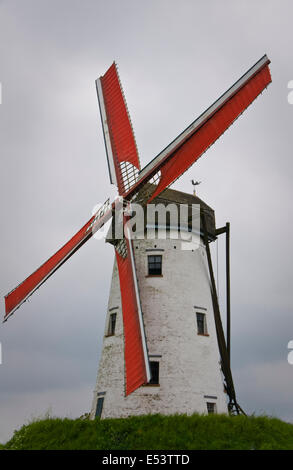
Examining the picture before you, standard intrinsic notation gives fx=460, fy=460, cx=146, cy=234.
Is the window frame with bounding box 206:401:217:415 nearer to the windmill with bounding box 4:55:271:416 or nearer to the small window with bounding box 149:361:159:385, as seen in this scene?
the windmill with bounding box 4:55:271:416

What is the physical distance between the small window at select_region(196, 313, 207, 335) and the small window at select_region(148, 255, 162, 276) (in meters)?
2.47

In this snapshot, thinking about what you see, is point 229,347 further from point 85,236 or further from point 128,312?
point 85,236

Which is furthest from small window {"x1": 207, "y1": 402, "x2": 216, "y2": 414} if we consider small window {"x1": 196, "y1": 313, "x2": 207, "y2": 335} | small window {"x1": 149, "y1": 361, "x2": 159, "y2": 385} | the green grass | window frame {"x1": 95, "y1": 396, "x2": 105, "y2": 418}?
window frame {"x1": 95, "y1": 396, "x2": 105, "y2": 418}

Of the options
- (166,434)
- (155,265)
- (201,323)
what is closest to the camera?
(166,434)

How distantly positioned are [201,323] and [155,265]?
312 cm

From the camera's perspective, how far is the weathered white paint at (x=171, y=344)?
1730 cm

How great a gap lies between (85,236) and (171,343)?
5563mm

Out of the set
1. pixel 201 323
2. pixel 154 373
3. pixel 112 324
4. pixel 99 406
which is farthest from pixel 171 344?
pixel 99 406

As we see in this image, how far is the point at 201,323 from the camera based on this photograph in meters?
19.4

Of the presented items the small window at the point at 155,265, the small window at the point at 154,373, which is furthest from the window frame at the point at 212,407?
the small window at the point at 155,265

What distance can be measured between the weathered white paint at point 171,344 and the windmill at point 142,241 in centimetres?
5

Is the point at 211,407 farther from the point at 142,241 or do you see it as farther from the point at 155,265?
the point at 142,241

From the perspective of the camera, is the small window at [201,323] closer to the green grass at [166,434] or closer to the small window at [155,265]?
the small window at [155,265]
